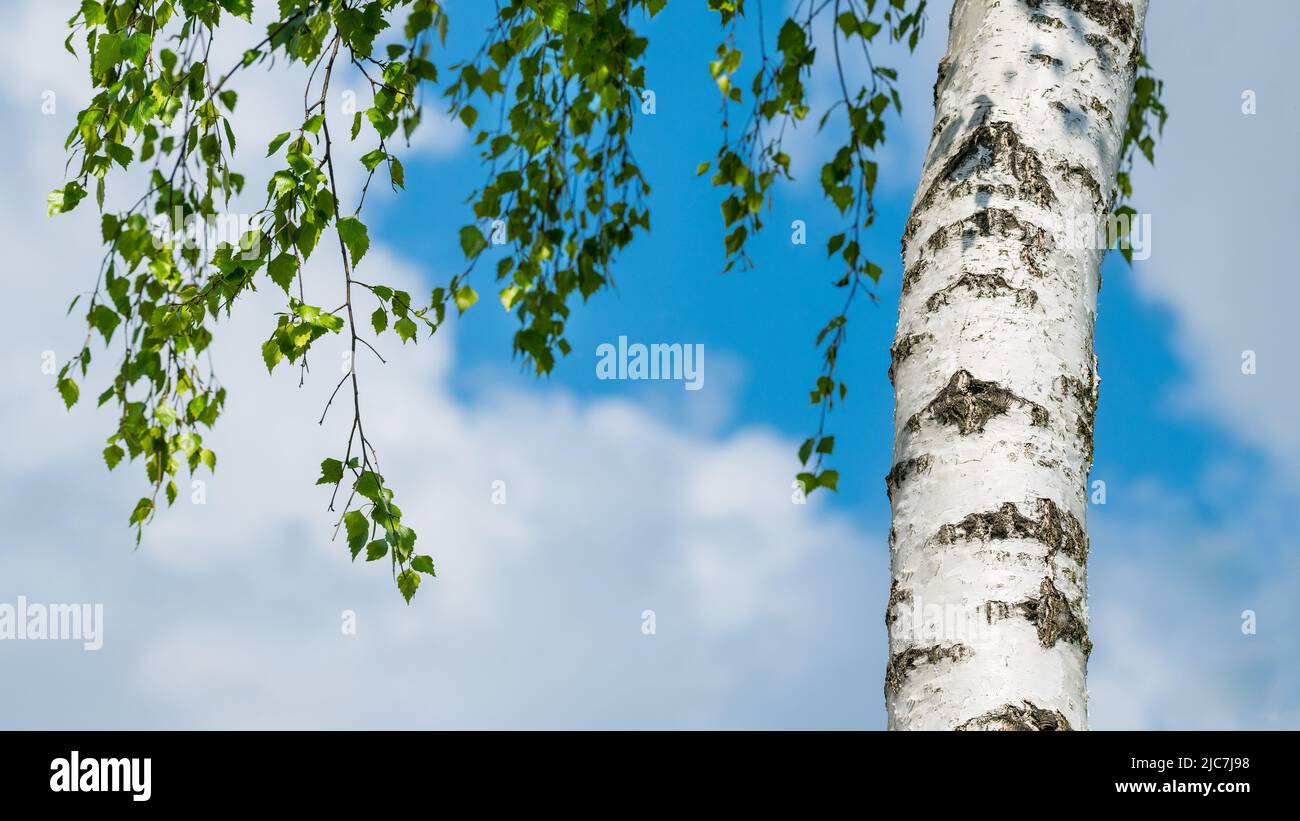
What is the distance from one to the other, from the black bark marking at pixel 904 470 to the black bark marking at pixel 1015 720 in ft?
1.35

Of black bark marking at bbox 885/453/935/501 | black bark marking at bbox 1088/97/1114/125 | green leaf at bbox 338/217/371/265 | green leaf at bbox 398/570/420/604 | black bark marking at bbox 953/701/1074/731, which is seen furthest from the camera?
green leaf at bbox 398/570/420/604

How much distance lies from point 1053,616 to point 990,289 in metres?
0.58

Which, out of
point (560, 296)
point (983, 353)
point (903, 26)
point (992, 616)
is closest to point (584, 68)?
point (560, 296)

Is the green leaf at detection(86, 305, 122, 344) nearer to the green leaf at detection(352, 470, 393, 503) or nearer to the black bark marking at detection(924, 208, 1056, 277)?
the green leaf at detection(352, 470, 393, 503)

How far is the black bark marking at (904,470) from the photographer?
1729mm

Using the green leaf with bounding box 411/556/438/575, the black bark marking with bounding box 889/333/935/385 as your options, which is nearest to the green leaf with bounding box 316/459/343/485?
the green leaf with bounding box 411/556/438/575

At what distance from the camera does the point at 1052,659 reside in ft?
5.15

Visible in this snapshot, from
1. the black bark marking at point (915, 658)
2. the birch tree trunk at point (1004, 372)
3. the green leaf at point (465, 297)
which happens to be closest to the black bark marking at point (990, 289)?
the birch tree trunk at point (1004, 372)

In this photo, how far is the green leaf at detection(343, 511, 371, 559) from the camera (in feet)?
8.36

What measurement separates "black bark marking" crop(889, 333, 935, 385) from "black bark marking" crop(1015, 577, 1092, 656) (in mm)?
474

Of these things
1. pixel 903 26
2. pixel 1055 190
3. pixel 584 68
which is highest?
pixel 903 26

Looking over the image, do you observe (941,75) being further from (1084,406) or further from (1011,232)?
(1084,406)

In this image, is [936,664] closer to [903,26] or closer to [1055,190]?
[1055,190]
